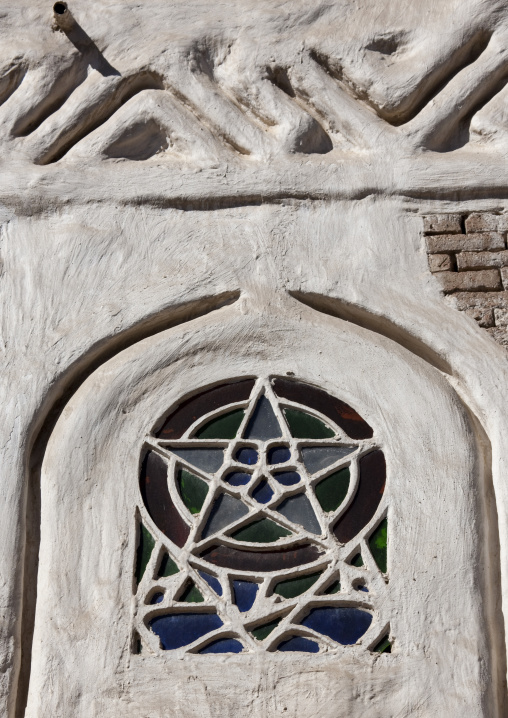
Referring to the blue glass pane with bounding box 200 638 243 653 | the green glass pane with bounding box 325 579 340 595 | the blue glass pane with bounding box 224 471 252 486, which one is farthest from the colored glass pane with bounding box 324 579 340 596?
the blue glass pane with bounding box 224 471 252 486

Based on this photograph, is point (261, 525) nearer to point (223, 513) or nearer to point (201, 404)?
point (223, 513)

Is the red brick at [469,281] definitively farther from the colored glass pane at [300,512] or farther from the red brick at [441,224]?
the colored glass pane at [300,512]

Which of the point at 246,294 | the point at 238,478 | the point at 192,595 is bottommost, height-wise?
the point at 192,595

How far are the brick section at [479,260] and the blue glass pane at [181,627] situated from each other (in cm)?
136

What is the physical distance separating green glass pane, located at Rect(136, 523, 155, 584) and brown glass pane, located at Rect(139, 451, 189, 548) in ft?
0.14

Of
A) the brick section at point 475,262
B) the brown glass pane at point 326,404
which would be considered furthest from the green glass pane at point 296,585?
the brick section at point 475,262

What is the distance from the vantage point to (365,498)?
2.68 m

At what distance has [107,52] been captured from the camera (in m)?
3.21

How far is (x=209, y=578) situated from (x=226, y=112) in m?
1.63

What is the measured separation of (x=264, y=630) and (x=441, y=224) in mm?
1491

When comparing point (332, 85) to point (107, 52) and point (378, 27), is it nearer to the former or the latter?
point (378, 27)

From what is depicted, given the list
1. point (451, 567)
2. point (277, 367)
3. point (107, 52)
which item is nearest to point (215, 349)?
point (277, 367)

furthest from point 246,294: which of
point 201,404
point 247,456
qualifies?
point 247,456

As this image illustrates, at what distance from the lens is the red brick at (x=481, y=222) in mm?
3039
